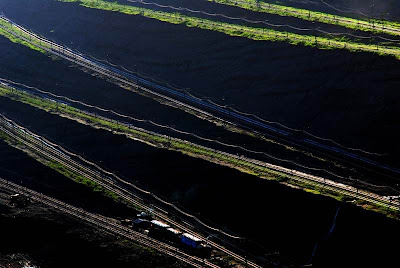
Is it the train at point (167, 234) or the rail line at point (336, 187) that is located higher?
the rail line at point (336, 187)

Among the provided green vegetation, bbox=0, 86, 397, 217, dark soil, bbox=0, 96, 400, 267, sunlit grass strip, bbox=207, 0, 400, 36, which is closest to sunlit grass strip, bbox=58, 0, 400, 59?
sunlit grass strip, bbox=207, 0, 400, 36

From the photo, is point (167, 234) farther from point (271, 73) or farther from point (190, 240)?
point (271, 73)

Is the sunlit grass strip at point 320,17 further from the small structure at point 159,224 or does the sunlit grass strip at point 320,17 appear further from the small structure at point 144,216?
the small structure at point 159,224

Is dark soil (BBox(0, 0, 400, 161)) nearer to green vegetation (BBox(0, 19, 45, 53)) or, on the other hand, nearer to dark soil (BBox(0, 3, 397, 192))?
dark soil (BBox(0, 3, 397, 192))

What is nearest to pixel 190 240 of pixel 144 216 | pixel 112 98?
pixel 144 216

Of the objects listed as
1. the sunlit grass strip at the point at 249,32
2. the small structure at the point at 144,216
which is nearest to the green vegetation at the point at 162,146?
the small structure at the point at 144,216

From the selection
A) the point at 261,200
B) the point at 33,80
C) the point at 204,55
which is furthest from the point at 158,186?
the point at 33,80
